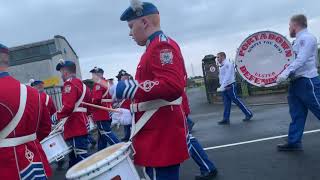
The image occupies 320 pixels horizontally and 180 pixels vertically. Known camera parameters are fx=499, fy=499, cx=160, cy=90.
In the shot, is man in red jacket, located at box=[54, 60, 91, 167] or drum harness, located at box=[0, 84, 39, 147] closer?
drum harness, located at box=[0, 84, 39, 147]

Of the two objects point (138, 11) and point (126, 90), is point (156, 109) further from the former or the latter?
point (138, 11)

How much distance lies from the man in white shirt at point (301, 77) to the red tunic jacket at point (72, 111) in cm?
293

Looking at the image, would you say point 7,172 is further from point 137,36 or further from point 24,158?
point 137,36

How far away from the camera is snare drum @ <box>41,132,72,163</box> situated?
275 inches

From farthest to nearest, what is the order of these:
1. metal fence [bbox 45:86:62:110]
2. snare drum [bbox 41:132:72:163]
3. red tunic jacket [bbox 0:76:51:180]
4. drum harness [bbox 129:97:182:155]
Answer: metal fence [bbox 45:86:62:110] → snare drum [bbox 41:132:72:163] → red tunic jacket [bbox 0:76:51:180] → drum harness [bbox 129:97:182:155]

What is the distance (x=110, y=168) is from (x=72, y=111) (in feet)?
13.7

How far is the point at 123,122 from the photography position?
3920 mm

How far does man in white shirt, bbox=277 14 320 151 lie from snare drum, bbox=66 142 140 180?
3925mm

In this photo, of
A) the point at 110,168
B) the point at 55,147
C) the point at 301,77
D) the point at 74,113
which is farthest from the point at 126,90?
the point at 74,113

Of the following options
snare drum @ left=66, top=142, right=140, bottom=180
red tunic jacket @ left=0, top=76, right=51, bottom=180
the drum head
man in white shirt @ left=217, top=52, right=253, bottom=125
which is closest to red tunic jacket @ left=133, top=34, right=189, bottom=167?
snare drum @ left=66, top=142, right=140, bottom=180

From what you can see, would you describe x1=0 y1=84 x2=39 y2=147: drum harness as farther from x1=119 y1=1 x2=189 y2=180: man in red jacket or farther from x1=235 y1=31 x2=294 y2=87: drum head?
x1=235 y1=31 x2=294 y2=87: drum head

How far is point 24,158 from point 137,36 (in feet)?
4.30

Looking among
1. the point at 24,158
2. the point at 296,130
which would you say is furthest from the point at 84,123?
the point at 24,158

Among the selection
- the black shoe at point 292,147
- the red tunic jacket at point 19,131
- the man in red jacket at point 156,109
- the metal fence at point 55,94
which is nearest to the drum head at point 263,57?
the black shoe at point 292,147
